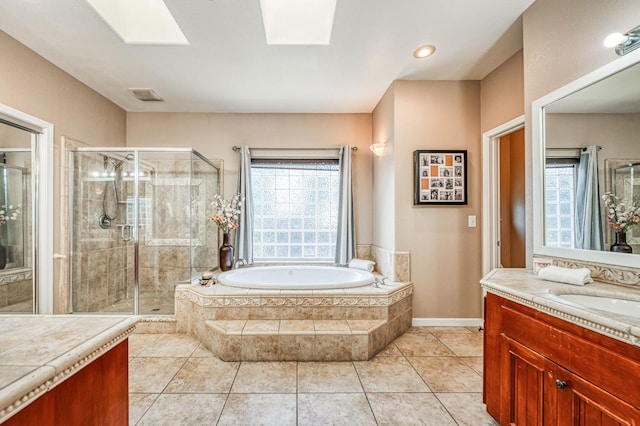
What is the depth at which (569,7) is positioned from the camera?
1.61 metres

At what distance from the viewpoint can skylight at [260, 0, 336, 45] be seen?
217cm

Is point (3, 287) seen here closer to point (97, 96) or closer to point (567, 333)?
point (97, 96)

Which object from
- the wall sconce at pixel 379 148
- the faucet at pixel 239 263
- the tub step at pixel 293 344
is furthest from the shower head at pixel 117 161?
the wall sconce at pixel 379 148

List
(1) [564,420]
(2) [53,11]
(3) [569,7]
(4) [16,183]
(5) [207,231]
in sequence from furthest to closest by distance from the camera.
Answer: (5) [207,231]
(4) [16,183]
(2) [53,11]
(3) [569,7]
(1) [564,420]

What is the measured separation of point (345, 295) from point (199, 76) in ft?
8.44

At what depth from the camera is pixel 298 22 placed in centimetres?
224

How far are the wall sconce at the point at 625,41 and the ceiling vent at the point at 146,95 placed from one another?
3.74 metres

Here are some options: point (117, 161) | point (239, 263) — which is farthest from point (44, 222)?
point (239, 263)

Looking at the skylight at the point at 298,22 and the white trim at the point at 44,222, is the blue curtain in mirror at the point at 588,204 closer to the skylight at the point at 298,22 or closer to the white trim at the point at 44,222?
the skylight at the point at 298,22

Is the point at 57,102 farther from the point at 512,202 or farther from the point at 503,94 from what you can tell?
the point at 512,202

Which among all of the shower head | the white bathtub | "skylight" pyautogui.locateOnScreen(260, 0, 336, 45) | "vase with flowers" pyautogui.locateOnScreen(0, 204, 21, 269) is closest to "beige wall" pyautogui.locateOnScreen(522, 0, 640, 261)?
"skylight" pyautogui.locateOnScreen(260, 0, 336, 45)

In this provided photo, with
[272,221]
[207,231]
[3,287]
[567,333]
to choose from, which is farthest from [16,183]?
[567,333]

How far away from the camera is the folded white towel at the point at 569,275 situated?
4.50ft

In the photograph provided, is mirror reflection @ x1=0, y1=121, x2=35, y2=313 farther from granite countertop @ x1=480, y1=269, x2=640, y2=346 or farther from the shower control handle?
granite countertop @ x1=480, y1=269, x2=640, y2=346
